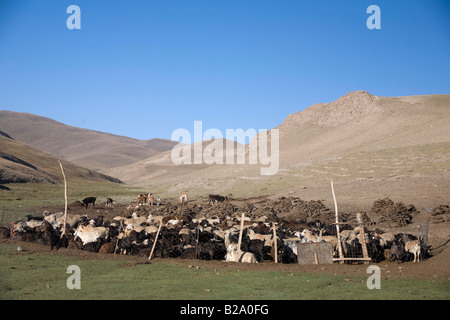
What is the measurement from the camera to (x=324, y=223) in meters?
23.1

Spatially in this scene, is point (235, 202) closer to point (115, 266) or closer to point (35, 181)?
point (115, 266)

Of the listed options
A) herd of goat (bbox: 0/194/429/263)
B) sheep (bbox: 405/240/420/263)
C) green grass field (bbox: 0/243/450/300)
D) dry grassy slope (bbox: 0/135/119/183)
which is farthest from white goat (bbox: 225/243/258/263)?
dry grassy slope (bbox: 0/135/119/183)

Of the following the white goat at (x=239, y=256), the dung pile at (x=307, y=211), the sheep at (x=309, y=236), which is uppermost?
the dung pile at (x=307, y=211)

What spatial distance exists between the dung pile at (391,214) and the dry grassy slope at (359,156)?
7.84 ft

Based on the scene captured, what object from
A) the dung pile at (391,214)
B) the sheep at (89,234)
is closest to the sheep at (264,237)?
the sheep at (89,234)

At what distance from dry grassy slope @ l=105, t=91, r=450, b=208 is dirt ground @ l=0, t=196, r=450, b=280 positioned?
2853 mm

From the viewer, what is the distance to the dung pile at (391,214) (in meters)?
21.1

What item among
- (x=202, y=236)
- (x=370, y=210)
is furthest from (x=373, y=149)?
(x=202, y=236)

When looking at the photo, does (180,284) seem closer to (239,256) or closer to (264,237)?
(239,256)

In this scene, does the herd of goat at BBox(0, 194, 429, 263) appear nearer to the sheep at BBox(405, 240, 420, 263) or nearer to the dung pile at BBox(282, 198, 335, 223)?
the sheep at BBox(405, 240, 420, 263)

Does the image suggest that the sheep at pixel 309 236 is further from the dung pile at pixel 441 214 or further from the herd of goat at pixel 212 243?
the dung pile at pixel 441 214

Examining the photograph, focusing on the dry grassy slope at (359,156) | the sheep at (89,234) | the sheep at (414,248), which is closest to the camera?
the sheep at (414,248)

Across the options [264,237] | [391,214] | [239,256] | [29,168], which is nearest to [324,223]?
[391,214]
